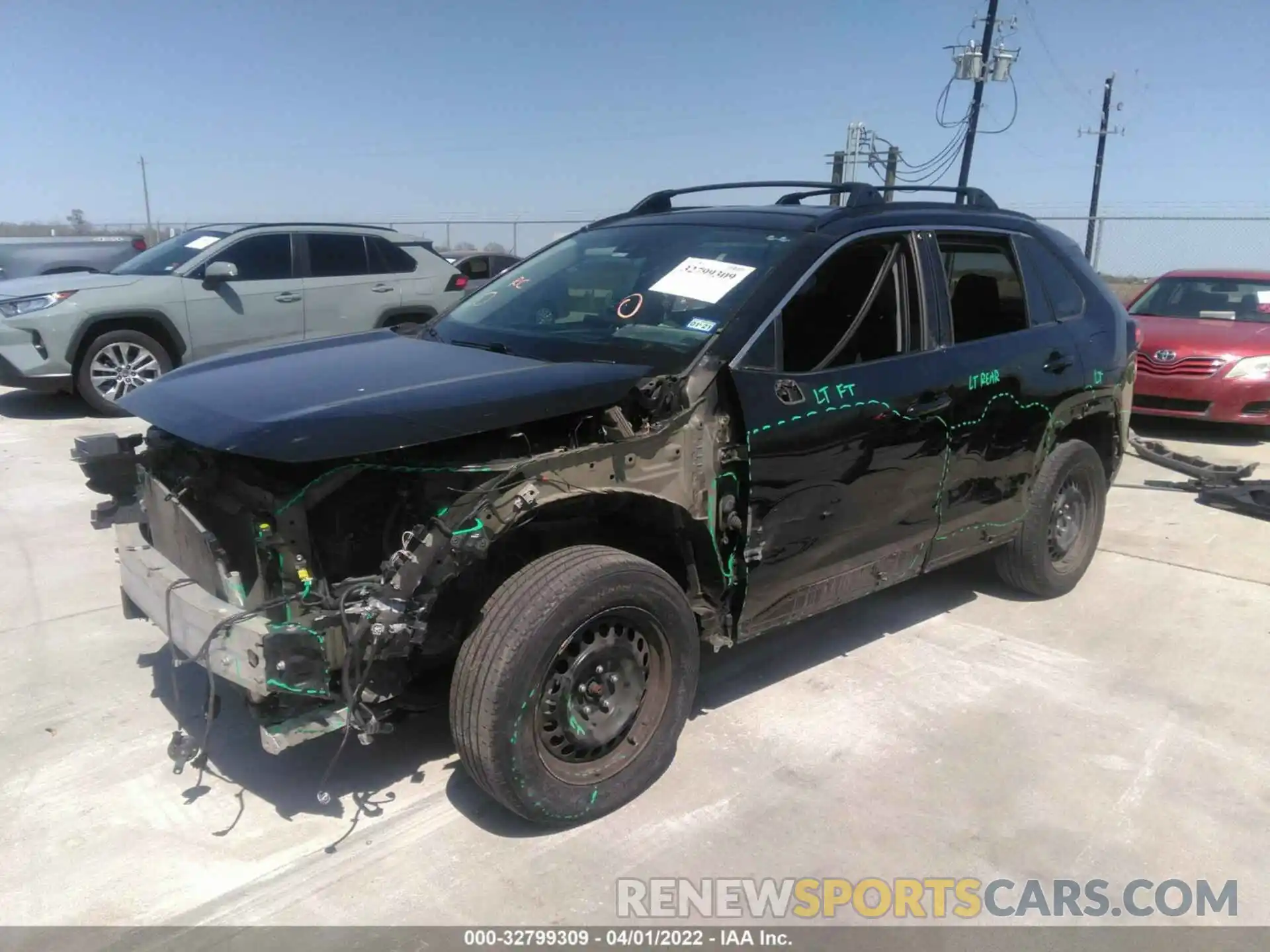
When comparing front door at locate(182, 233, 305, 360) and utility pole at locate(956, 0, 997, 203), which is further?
utility pole at locate(956, 0, 997, 203)

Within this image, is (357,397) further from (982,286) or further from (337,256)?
(337,256)

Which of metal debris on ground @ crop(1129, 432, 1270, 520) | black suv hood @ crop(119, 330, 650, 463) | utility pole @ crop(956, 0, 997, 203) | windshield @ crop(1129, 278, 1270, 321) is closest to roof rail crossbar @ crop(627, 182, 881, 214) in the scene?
black suv hood @ crop(119, 330, 650, 463)

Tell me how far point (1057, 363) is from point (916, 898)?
2.83m

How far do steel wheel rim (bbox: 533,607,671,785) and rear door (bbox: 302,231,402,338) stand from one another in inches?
302

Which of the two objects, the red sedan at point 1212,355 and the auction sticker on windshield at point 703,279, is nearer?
the auction sticker on windshield at point 703,279

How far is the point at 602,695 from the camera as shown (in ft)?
10.3

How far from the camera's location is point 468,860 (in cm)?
292

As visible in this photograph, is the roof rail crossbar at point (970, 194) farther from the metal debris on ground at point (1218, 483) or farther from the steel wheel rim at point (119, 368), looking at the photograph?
the steel wheel rim at point (119, 368)

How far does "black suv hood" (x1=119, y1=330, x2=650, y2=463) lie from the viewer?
2.62 meters

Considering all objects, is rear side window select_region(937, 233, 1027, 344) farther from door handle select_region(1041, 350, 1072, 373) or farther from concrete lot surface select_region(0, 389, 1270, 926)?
concrete lot surface select_region(0, 389, 1270, 926)

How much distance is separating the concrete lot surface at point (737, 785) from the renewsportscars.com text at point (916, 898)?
0.14 feet

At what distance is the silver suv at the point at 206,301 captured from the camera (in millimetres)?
8742

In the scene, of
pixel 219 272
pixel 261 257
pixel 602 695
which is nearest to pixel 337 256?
pixel 261 257

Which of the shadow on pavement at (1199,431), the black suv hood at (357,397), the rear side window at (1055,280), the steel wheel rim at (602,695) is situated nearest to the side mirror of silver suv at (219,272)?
the black suv hood at (357,397)
